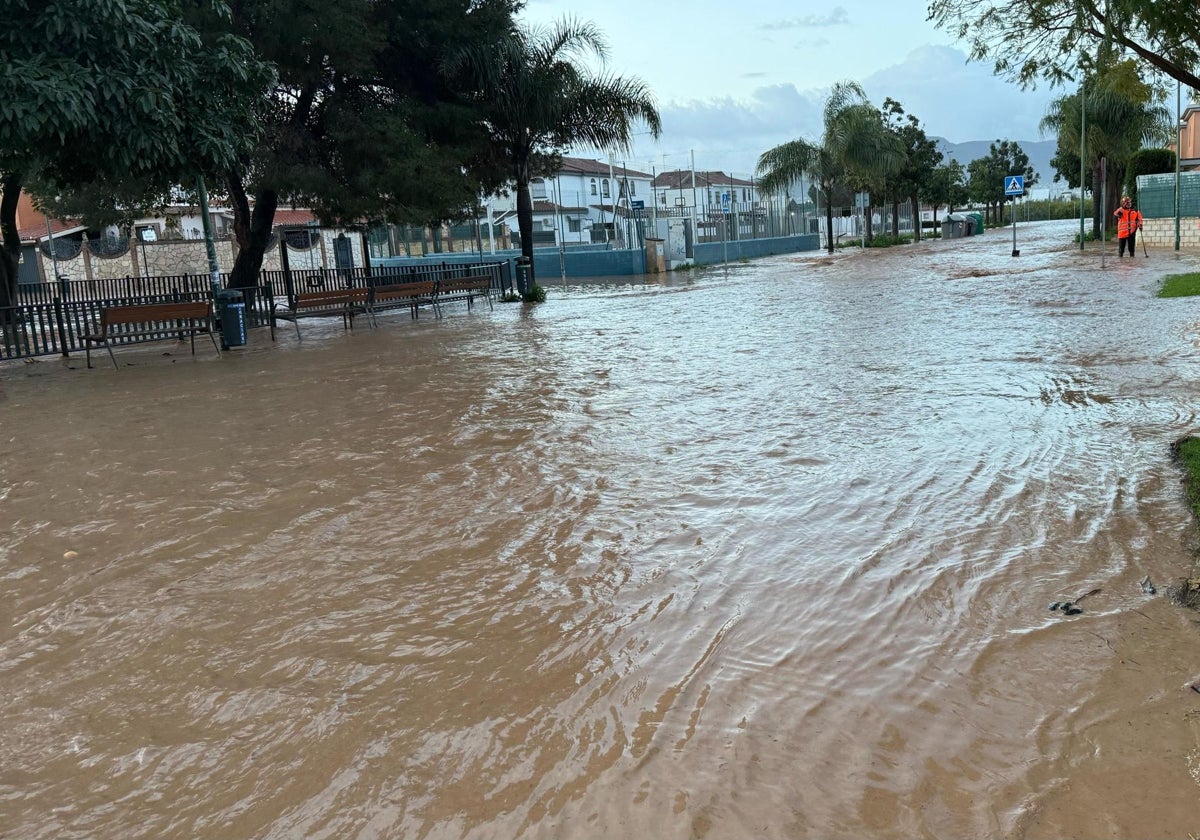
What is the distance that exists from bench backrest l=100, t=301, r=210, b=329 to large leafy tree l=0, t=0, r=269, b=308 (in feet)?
6.58

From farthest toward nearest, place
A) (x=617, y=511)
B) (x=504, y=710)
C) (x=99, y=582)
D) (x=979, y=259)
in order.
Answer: (x=979, y=259) → (x=617, y=511) → (x=99, y=582) → (x=504, y=710)

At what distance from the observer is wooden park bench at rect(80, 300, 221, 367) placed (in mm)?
15172

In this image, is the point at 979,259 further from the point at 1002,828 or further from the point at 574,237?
the point at 1002,828


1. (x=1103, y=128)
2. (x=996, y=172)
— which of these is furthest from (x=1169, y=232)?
(x=996, y=172)

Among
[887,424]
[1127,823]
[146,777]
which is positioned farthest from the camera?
A: [887,424]

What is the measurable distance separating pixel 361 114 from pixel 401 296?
388 cm

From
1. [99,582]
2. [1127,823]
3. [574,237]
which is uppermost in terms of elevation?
[574,237]

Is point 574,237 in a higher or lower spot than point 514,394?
higher

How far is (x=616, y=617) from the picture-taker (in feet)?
15.2

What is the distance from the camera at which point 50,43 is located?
12203mm

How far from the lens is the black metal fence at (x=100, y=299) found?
16203 mm

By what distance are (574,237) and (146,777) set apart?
43.2 metres

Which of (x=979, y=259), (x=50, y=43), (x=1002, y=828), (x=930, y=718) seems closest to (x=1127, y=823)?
(x=1002, y=828)

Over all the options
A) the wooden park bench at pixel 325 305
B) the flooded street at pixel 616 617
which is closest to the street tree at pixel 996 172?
the wooden park bench at pixel 325 305
